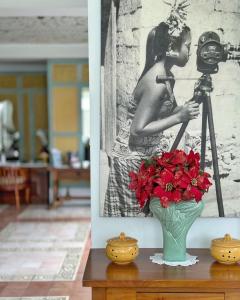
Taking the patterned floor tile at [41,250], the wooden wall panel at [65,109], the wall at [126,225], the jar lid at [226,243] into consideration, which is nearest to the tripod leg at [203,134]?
the wall at [126,225]

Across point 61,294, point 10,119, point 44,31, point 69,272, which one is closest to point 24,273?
point 69,272

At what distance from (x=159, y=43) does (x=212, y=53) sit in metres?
0.28

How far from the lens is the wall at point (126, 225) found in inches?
100

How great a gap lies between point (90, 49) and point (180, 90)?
1.72 ft

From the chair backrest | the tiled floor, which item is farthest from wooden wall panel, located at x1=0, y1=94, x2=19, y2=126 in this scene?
the tiled floor

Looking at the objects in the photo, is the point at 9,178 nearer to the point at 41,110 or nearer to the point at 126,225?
the point at 41,110

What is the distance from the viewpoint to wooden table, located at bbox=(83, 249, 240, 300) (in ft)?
6.56

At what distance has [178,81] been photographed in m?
2.49

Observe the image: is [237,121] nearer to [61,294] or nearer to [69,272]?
[61,294]

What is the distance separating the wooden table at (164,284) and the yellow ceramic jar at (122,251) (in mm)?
69

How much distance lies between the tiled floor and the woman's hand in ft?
6.60

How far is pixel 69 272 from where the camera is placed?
14.9ft

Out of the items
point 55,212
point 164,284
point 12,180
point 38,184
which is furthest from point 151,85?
point 38,184

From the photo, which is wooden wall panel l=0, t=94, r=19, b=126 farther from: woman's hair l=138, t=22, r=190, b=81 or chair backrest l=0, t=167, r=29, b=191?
woman's hair l=138, t=22, r=190, b=81
